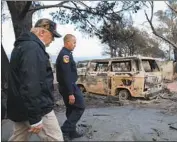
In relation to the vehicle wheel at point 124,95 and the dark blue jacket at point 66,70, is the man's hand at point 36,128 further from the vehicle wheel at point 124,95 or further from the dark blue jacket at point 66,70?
the vehicle wheel at point 124,95

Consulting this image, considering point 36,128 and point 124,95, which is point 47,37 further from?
point 124,95

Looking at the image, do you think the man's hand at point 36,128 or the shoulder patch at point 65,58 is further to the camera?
the shoulder patch at point 65,58

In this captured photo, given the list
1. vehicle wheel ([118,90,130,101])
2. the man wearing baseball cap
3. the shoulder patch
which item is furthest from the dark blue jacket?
vehicle wheel ([118,90,130,101])

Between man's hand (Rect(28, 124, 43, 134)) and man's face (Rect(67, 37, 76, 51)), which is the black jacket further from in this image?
man's face (Rect(67, 37, 76, 51))

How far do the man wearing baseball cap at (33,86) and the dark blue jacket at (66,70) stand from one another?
1.15 metres

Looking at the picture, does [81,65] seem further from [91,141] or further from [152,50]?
[152,50]

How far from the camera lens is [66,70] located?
4129mm

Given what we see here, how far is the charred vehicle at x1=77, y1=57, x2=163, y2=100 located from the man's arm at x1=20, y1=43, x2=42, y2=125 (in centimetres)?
711

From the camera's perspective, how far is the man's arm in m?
2.65

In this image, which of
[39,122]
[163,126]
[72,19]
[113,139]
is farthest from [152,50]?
[39,122]

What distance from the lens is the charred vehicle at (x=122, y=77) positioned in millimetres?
9680

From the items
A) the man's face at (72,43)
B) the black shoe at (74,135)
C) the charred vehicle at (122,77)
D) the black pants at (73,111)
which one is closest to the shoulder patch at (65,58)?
the man's face at (72,43)

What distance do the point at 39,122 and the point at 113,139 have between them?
5.66 feet

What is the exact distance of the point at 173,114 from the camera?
737cm
